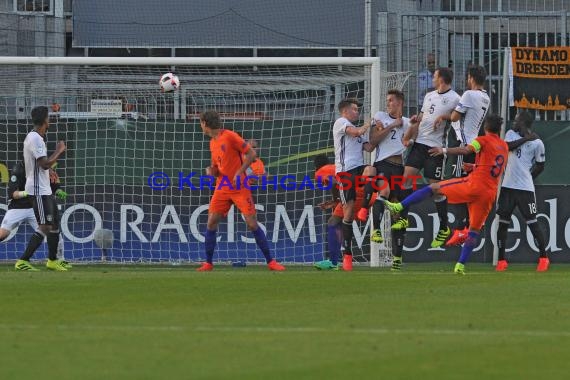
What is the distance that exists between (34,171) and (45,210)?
0.52 metres

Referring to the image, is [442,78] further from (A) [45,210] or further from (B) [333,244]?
(A) [45,210]

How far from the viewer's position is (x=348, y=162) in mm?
18000

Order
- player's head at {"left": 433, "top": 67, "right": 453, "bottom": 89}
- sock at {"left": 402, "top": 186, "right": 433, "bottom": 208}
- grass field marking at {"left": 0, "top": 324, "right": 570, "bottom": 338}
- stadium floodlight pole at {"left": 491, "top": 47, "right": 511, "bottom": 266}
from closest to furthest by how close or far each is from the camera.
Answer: grass field marking at {"left": 0, "top": 324, "right": 570, "bottom": 338} < sock at {"left": 402, "top": 186, "right": 433, "bottom": 208} < player's head at {"left": 433, "top": 67, "right": 453, "bottom": 89} < stadium floodlight pole at {"left": 491, "top": 47, "right": 511, "bottom": 266}

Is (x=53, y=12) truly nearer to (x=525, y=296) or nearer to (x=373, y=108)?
(x=373, y=108)

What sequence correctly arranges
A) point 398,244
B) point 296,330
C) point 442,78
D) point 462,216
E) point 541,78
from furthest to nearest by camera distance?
point 541,78 → point 462,216 → point 398,244 → point 442,78 → point 296,330

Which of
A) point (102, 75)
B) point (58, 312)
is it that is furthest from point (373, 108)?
point (58, 312)

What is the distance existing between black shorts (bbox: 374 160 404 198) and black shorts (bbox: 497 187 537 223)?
171 centimetres

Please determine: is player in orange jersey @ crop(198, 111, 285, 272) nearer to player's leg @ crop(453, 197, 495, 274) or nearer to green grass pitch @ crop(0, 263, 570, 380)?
green grass pitch @ crop(0, 263, 570, 380)

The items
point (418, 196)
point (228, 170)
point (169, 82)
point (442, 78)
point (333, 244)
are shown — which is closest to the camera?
point (418, 196)

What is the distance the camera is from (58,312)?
1106 cm

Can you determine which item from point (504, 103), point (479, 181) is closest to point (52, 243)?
point (479, 181)

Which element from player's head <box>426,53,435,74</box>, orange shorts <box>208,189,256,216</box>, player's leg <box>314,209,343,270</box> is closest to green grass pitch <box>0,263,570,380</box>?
orange shorts <box>208,189,256,216</box>

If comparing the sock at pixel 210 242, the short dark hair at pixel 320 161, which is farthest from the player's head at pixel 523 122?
the sock at pixel 210 242

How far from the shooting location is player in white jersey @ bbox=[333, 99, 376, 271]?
58.7 feet
